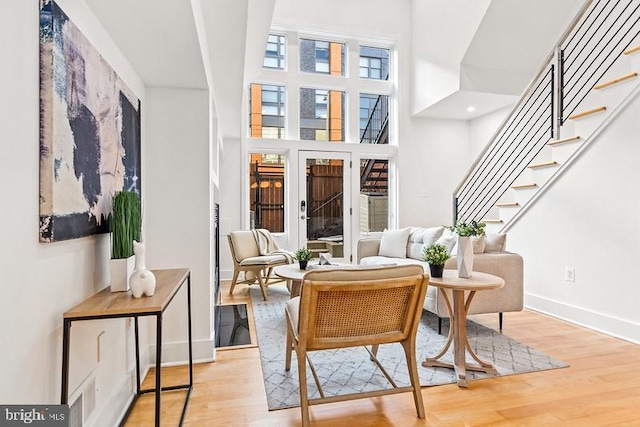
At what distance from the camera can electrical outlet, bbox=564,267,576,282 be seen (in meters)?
3.28

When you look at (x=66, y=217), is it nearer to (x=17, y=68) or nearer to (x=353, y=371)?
(x=17, y=68)

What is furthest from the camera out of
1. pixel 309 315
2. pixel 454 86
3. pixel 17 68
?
pixel 454 86

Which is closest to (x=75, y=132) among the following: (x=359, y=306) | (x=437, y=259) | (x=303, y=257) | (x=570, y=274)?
(x=359, y=306)

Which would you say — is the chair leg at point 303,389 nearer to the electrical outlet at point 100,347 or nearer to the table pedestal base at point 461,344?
the electrical outlet at point 100,347

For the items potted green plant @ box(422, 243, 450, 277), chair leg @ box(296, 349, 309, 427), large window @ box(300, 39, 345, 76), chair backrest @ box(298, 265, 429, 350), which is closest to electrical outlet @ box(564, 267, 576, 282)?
potted green plant @ box(422, 243, 450, 277)

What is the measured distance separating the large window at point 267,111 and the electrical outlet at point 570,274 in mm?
4253

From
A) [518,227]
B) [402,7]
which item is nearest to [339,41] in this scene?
[402,7]

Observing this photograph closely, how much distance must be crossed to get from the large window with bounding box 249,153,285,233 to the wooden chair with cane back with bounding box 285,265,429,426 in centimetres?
405

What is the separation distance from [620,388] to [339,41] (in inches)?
225

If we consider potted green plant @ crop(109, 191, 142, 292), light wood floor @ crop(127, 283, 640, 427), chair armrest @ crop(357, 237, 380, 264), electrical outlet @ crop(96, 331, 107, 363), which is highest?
potted green plant @ crop(109, 191, 142, 292)

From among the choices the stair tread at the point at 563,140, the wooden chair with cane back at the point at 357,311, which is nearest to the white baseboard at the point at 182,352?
the wooden chair with cane back at the point at 357,311

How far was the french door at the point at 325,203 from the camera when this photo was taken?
5781 mm

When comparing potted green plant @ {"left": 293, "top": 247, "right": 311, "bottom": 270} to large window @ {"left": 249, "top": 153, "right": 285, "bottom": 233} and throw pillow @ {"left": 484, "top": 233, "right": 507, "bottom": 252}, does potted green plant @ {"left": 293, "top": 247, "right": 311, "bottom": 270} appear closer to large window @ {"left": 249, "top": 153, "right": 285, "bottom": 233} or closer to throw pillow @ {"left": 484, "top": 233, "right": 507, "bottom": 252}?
throw pillow @ {"left": 484, "top": 233, "right": 507, "bottom": 252}

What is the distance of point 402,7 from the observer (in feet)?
19.5
